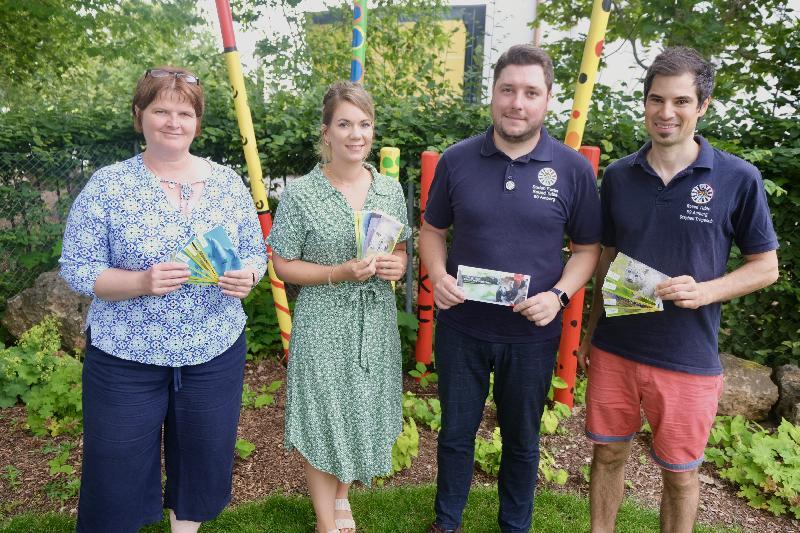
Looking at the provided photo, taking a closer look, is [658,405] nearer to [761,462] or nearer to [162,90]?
[761,462]

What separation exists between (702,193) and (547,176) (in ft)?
2.01

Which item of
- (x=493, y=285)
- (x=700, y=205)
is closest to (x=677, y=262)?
(x=700, y=205)

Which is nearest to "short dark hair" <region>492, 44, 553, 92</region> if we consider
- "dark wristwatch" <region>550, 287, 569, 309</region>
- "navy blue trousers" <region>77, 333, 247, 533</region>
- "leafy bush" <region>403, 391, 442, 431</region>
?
"dark wristwatch" <region>550, 287, 569, 309</region>

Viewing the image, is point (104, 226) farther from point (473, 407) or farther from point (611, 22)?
point (611, 22)

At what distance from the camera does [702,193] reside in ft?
7.72

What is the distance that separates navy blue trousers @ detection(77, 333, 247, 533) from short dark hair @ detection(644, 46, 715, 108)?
211cm

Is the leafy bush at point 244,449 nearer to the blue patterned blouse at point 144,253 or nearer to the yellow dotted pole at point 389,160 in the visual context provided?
the blue patterned blouse at point 144,253

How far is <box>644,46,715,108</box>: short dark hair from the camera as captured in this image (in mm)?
2326

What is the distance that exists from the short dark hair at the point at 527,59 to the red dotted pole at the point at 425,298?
5.29ft

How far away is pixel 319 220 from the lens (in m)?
2.71

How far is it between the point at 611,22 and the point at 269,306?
16.5 feet

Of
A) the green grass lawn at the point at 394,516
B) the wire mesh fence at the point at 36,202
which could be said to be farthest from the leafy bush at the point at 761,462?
the wire mesh fence at the point at 36,202

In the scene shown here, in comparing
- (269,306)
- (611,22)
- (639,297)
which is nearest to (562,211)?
(639,297)

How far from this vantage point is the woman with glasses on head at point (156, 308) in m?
2.22
